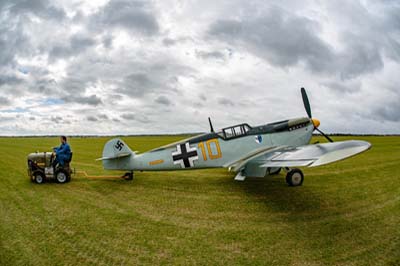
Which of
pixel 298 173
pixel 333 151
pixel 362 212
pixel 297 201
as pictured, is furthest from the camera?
pixel 298 173

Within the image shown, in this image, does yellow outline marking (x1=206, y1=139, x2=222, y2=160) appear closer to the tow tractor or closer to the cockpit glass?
the cockpit glass

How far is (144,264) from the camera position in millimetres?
3736

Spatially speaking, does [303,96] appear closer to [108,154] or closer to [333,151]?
[333,151]

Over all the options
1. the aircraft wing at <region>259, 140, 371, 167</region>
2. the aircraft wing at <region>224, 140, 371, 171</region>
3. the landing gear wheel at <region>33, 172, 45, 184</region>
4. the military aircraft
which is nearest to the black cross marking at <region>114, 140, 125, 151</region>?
the military aircraft

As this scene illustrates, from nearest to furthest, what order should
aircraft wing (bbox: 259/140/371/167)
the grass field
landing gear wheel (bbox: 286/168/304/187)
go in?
the grass field, aircraft wing (bbox: 259/140/371/167), landing gear wheel (bbox: 286/168/304/187)

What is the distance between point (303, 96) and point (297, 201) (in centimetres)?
531

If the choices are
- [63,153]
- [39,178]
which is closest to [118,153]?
[63,153]

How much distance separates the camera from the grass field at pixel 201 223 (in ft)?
13.1

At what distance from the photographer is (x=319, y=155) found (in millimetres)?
5723

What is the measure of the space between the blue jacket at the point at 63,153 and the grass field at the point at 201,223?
0.97m

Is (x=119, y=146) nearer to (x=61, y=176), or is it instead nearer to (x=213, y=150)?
(x=61, y=176)

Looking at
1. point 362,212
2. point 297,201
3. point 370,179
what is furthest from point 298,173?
point 370,179

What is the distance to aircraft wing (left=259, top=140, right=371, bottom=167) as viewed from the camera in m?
5.07

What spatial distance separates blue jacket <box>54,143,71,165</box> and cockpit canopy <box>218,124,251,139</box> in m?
5.66
